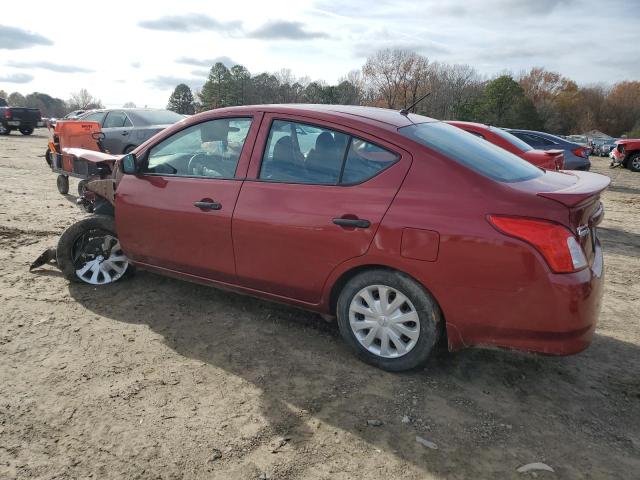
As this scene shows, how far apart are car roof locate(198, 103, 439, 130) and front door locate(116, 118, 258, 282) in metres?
0.16

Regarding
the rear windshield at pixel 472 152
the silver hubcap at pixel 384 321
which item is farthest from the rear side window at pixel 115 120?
the silver hubcap at pixel 384 321

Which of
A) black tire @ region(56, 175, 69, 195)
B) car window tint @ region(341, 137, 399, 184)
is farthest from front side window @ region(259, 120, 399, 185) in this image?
black tire @ region(56, 175, 69, 195)

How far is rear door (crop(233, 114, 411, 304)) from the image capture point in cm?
310

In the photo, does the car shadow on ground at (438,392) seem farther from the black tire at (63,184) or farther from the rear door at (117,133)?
the rear door at (117,133)

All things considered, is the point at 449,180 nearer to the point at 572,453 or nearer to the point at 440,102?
the point at 572,453

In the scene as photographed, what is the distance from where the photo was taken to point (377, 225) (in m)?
3.02

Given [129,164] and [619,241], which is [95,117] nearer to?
[129,164]

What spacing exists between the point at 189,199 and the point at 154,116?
8877 millimetres

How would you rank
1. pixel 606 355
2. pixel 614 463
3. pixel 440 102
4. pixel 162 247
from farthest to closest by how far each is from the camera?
pixel 440 102
pixel 162 247
pixel 606 355
pixel 614 463

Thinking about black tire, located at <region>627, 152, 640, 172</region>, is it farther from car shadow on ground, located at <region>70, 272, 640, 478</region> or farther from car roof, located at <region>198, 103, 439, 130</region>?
car roof, located at <region>198, 103, 439, 130</region>

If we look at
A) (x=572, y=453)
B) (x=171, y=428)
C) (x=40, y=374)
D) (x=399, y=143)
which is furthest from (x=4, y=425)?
(x=572, y=453)

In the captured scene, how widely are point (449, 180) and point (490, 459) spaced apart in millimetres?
1508

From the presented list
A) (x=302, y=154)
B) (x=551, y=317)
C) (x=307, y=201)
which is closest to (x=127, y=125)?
(x=302, y=154)

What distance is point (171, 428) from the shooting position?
2.65 metres
